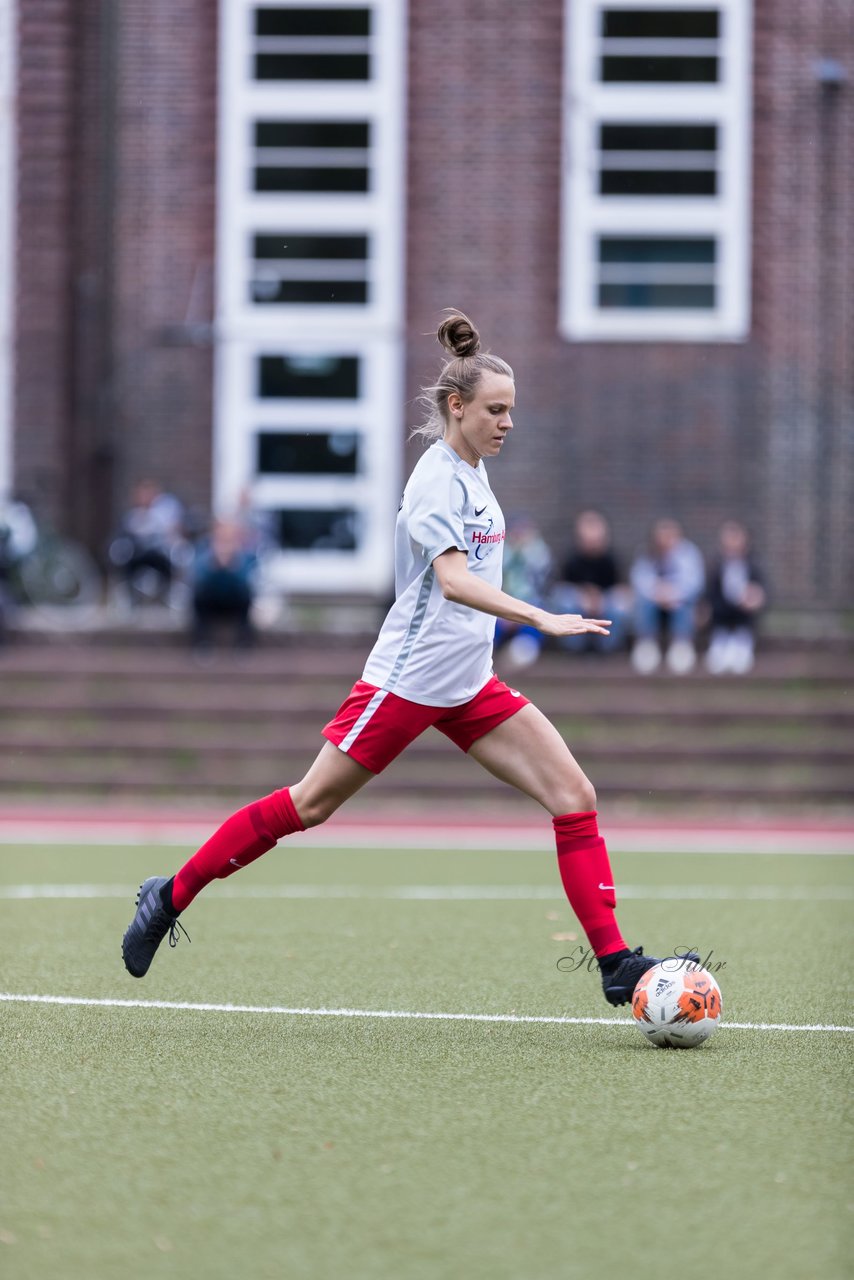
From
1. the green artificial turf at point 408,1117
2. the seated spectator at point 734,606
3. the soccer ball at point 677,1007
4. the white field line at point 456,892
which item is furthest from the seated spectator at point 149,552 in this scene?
the soccer ball at point 677,1007

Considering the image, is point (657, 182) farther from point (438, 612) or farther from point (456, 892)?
point (438, 612)

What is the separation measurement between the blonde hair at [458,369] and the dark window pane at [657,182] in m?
15.2

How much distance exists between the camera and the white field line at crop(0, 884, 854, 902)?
31.6 feet

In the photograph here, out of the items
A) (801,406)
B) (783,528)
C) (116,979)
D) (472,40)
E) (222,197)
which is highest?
(472,40)

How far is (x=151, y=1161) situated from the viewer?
4191 mm

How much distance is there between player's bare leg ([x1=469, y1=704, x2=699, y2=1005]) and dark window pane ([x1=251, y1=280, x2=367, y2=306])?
50.0ft

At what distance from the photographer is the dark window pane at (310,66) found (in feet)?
66.7

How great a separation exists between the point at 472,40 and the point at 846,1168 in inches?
688

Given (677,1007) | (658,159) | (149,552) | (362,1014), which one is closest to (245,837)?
(362,1014)

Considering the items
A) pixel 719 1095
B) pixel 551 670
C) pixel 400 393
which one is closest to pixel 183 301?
pixel 400 393

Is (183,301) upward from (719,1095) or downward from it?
upward

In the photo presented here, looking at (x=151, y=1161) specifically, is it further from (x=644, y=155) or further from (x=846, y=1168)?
(x=644, y=155)

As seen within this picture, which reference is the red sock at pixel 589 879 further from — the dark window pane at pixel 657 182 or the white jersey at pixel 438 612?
the dark window pane at pixel 657 182

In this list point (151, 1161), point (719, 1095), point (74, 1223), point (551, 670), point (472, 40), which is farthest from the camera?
point (472, 40)
